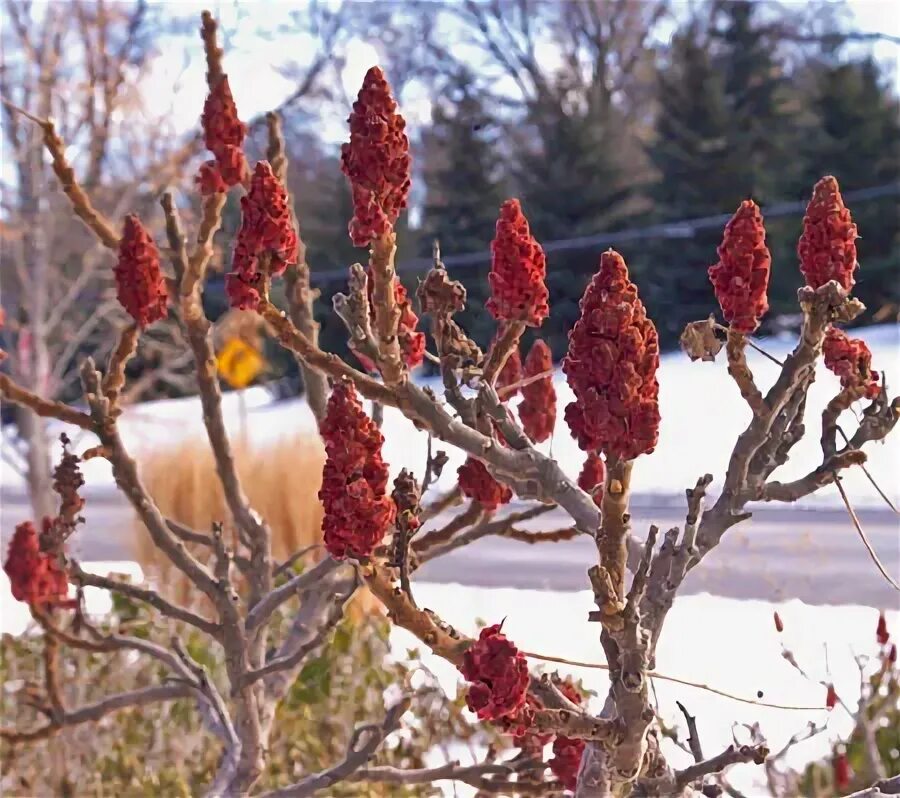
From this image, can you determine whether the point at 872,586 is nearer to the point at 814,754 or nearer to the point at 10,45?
the point at 814,754

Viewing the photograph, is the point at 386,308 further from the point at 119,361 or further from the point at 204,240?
the point at 119,361

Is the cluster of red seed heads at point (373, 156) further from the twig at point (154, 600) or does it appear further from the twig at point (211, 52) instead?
the twig at point (154, 600)

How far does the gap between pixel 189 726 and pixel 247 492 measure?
151 cm

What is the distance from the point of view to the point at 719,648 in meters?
2.74

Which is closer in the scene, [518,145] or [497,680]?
[497,680]

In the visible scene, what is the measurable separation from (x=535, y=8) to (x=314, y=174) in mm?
2647

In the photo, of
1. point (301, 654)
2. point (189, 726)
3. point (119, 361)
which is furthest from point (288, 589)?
point (189, 726)

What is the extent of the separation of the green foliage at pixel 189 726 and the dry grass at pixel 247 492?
926mm

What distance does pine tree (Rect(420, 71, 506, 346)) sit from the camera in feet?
17.4

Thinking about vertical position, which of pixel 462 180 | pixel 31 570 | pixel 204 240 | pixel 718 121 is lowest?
pixel 31 570

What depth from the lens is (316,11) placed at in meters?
3.57

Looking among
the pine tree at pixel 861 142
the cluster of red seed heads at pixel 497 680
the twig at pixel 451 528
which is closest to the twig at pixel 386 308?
the cluster of red seed heads at pixel 497 680

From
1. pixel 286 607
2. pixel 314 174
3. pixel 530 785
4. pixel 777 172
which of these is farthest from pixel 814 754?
pixel 777 172

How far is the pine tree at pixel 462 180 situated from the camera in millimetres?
5297
